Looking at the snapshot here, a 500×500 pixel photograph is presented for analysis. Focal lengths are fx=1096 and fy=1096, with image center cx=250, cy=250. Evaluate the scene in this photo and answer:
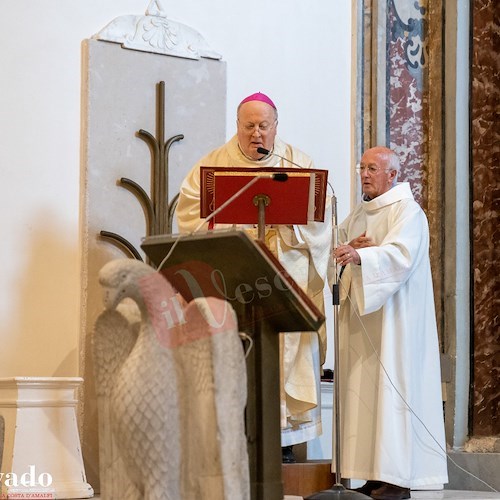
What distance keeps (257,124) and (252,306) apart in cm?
234

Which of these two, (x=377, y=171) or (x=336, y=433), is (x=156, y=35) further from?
(x=336, y=433)

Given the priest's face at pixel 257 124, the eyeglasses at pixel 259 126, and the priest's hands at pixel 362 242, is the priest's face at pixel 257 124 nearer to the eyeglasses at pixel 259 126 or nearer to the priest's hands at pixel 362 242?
the eyeglasses at pixel 259 126

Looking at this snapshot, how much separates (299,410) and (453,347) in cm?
180

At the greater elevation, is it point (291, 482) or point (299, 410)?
point (299, 410)

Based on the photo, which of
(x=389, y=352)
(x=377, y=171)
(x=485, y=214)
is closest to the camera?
(x=389, y=352)

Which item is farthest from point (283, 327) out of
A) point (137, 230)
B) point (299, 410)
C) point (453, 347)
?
point (453, 347)

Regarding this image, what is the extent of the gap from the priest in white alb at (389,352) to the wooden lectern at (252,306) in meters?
1.92

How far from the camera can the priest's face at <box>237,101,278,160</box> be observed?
5914 mm

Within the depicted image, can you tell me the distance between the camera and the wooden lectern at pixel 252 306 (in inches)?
144

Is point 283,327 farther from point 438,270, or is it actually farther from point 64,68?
point 438,270

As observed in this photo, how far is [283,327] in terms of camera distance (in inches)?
147

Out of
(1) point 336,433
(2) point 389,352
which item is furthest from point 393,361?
(1) point 336,433

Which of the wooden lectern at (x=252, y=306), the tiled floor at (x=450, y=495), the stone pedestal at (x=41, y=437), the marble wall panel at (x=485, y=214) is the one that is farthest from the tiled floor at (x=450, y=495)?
the wooden lectern at (x=252, y=306)

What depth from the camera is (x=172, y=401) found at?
342 centimetres
